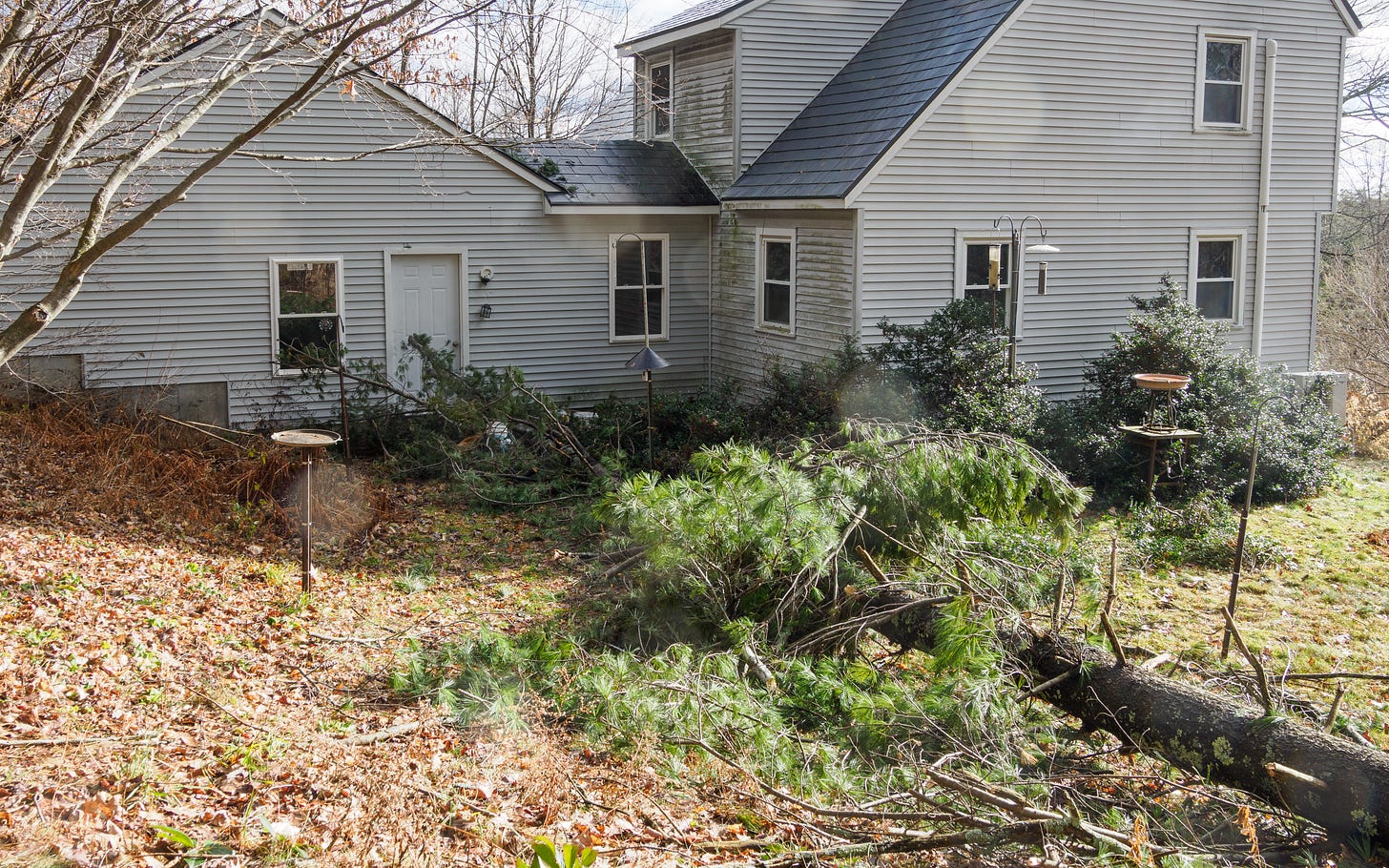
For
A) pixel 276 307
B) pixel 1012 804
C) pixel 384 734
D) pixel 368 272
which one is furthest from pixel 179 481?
pixel 1012 804

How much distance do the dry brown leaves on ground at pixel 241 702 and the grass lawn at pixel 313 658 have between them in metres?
0.02

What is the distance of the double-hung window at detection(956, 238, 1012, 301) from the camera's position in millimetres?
15570

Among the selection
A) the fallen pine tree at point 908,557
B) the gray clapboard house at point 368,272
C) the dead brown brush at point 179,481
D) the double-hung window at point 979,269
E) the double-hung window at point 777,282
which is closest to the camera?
the fallen pine tree at point 908,557

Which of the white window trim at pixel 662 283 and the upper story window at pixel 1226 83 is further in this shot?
the white window trim at pixel 662 283

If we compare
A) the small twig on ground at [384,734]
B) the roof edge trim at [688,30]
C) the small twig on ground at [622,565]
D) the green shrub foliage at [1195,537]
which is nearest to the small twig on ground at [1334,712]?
the small twig on ground at [622,565]

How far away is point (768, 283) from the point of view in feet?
55.8

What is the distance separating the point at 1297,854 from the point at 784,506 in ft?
11.7

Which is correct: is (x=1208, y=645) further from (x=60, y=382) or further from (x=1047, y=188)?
(x=60, y=382)

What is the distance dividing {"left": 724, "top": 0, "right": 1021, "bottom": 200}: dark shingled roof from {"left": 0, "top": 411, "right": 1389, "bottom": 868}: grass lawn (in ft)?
19.3

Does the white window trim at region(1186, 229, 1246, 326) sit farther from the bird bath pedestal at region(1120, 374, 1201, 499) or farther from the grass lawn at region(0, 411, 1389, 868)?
the grass lawn at region(0, 411, 1389, 868)

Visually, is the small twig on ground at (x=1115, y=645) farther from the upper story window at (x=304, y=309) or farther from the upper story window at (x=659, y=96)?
the upper story window at (x=659, y=96)

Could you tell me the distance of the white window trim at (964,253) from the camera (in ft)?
50.7

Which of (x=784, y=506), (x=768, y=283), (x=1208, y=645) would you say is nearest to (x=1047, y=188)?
(x=768, y=283)

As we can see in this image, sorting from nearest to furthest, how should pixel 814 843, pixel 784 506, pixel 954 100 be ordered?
1. pixel 814 843
2. pixel 784 506
3. pixel 954 100
